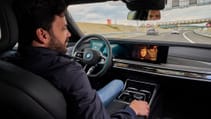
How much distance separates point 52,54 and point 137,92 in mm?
1951

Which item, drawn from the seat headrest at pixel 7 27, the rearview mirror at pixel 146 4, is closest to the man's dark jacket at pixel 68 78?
the rearview mirror at pixel 146 4

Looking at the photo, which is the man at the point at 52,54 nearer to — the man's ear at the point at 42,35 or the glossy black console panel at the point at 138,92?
the man's ear at the point at 42,35

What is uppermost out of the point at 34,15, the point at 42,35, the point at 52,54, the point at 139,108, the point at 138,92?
the point at 34,15

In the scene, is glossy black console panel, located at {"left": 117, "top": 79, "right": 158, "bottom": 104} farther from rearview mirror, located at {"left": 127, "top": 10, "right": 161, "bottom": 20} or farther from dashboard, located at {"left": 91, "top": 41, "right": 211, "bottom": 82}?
rearview mirror, located at {"left": 127, "top": 10, "right": 161, "bottom": 20}

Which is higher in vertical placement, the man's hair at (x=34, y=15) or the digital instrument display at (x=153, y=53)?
the man's hair at (x=34, y=15)

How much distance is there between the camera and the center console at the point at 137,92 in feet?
10.5

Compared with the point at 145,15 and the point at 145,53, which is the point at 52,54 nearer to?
the point at 145,15

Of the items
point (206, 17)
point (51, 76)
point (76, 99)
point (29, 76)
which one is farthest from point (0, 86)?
point (206, 17)

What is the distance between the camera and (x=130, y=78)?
356 centimetres

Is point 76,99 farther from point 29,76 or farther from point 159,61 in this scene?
point 159,61

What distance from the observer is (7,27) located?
2553mm

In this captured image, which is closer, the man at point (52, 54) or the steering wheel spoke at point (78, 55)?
the man at point (52, 54)

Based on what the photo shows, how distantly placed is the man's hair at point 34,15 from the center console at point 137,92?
1701 mm

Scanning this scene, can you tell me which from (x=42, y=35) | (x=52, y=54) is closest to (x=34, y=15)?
(x=42, y=35)
